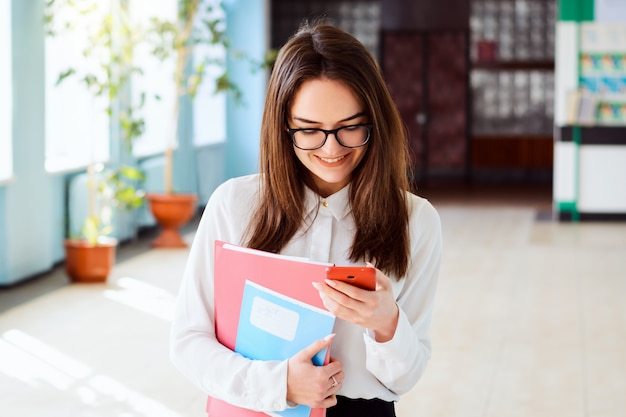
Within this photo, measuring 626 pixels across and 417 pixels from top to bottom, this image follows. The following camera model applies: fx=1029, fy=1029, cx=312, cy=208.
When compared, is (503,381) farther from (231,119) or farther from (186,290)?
(231,119)

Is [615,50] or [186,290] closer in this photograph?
[186,290]

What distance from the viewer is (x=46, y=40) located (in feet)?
26.9

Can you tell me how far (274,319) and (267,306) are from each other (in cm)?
3

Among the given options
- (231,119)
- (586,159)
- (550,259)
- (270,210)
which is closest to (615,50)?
(586,159)

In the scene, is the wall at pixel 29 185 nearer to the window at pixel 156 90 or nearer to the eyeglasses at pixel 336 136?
the window at pixel 156 90

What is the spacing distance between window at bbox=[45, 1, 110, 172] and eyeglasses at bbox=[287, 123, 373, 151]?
708cm

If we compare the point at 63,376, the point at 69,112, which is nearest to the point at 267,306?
the point at 63,376

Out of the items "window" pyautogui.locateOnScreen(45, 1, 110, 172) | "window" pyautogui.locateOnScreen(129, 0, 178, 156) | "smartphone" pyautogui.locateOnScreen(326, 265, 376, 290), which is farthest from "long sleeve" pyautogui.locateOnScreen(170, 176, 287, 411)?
"window" pyautogui.locateOnScreen(129, 0, 178, 156)

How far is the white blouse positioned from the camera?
1.77 m

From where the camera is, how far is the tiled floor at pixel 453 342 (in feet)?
A: 15.8

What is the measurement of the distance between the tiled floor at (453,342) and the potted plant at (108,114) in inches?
8.5

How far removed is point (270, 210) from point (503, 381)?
3.65 m

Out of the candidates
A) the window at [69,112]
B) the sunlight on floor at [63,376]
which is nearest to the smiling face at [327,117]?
the sunlight on floor at [63,376]

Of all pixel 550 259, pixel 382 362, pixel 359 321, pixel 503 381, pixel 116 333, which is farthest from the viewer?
pixel 550 259
